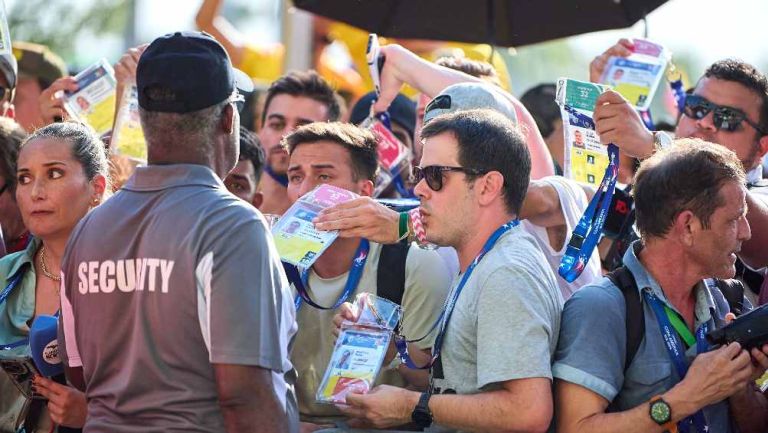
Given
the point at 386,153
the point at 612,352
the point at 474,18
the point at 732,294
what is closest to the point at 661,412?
the point at 612,352

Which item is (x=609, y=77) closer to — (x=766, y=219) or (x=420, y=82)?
(x=420, y=82)

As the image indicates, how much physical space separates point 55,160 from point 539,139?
210 cm

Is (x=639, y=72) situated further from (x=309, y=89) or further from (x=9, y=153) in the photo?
(x=9, y=153)

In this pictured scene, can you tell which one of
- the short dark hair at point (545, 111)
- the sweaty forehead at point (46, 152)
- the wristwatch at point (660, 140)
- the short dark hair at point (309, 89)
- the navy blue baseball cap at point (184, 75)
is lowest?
the short dark hair at point (545, 111)

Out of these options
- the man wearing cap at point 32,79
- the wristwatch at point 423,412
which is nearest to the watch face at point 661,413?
the wristwatch at point 423,412

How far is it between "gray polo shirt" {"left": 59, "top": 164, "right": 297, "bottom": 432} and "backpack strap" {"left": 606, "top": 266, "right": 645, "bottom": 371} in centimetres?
120

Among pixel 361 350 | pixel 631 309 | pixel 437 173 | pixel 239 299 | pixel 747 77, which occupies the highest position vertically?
pixel 239 299

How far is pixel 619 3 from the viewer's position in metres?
6.70

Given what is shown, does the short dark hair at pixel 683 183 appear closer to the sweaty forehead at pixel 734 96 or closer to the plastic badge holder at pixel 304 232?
the plastic badge holder at pixel 304 232

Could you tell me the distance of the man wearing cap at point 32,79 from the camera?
7582mm

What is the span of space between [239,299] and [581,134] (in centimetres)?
189

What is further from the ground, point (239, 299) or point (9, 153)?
point (239, 299)

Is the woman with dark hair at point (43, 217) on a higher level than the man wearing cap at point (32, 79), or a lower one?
higher

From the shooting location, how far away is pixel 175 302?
3.35m
